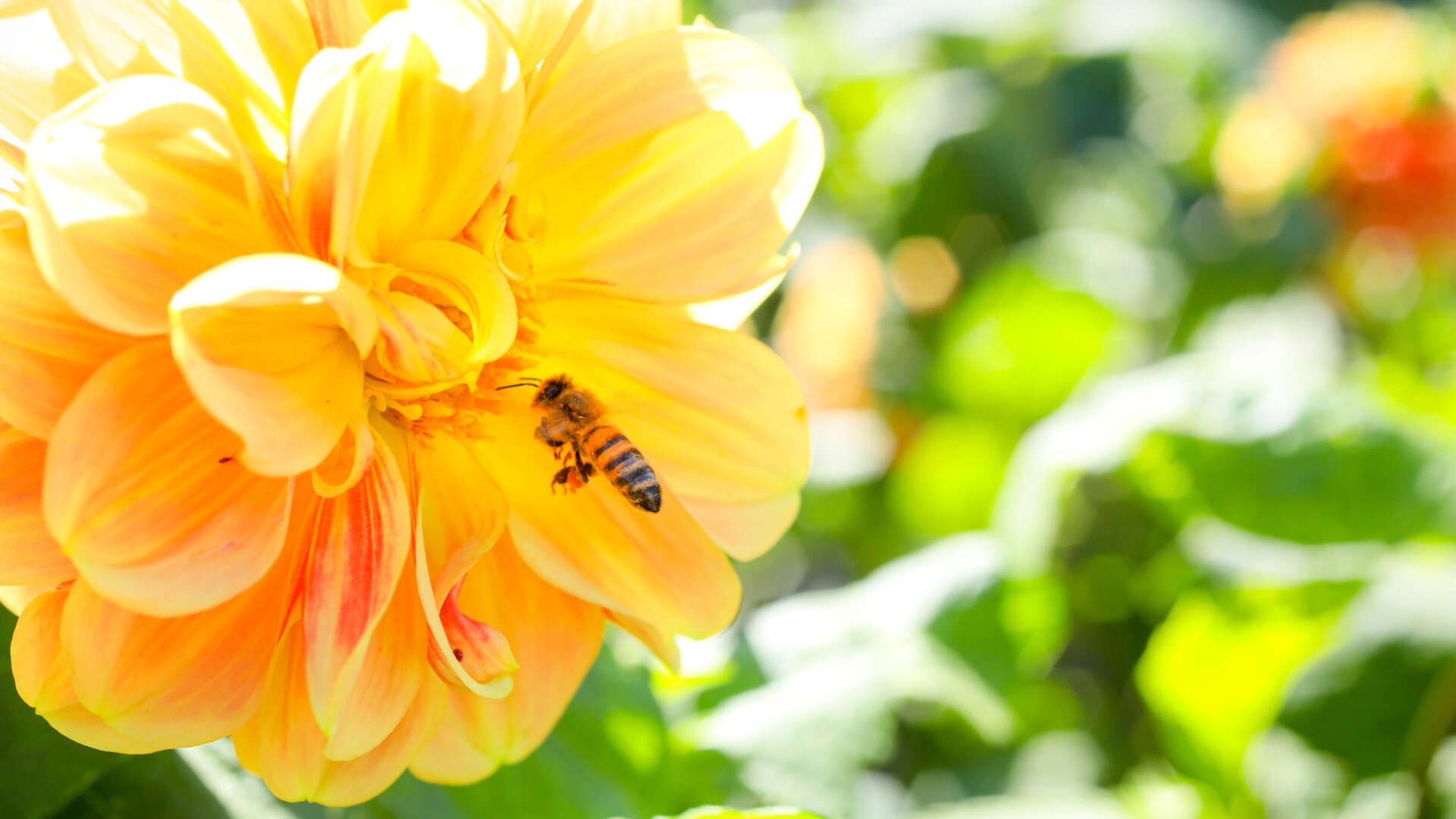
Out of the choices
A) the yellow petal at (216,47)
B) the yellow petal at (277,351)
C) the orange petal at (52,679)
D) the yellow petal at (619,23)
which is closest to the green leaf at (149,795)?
the orange petal at (52,679)

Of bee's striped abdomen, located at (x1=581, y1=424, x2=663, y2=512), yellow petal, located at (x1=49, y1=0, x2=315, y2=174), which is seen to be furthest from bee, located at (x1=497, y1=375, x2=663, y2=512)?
yellow petal, located at (x1=49, y1=0, x2=315, y2=174)

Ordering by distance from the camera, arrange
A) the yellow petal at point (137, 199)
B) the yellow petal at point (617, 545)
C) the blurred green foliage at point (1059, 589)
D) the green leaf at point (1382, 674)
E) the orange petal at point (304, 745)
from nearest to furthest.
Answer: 1. the yellow petal at point (137, 199)
2. the orange petal at point (304, 745)
3. the yellow petal at point (617, 545)
4. the blurred green foliage at point (1059, 589)
5. the green leaf at point (1382, 674)

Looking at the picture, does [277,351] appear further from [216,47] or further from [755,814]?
[755,814]

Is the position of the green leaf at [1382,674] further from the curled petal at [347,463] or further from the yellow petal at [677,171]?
the curled petal at [347,463]

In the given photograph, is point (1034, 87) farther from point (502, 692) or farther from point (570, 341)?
point (502, 692)

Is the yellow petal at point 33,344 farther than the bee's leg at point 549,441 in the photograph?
No

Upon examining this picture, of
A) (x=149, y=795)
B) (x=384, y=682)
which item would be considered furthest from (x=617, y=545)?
(x=149, y=795)
